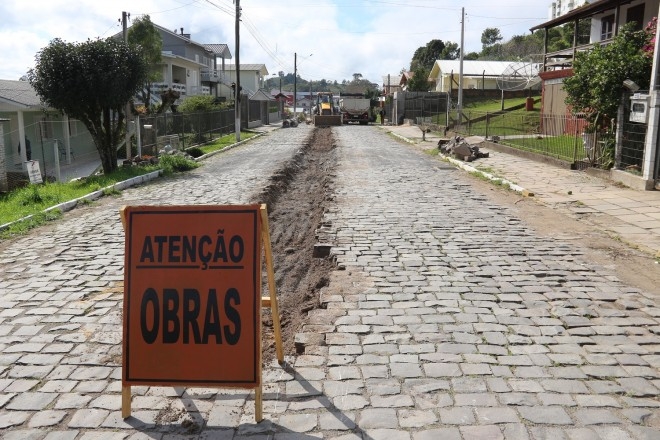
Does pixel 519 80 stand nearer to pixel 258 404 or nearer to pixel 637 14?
pixel 637 14

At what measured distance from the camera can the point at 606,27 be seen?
90.9 ft

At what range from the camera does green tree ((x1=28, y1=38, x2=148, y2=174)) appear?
15.9 meters

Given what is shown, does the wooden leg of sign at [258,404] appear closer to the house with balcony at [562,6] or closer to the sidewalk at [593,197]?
the sidewalk at [593,197]

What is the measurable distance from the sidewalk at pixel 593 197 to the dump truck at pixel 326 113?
1345 inches

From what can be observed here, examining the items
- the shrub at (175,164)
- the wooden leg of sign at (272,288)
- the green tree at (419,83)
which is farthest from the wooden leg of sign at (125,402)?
the green tree at (419,83)

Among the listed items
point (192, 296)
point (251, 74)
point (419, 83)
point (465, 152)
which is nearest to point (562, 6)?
point (419, 83)

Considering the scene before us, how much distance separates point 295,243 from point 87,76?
9837 millimetres

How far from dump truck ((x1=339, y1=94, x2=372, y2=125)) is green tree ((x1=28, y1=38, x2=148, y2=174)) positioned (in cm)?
3797

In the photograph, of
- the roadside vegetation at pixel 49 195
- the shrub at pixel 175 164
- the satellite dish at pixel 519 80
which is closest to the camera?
the roadside vegetation at pixel 49 195

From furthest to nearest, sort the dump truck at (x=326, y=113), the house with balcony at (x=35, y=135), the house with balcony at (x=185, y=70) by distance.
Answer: the dump truck at (x=326, y=113) < the house with balcony at (x=185, y=70) < the house with balcony at (x=35, y=135)

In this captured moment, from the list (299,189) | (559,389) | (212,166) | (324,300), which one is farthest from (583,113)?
(559,389)

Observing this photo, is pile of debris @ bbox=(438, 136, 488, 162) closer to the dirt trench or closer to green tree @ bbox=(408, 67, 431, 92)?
the dirt trench

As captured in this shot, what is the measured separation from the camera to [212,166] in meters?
19.6

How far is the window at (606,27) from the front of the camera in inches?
1069
